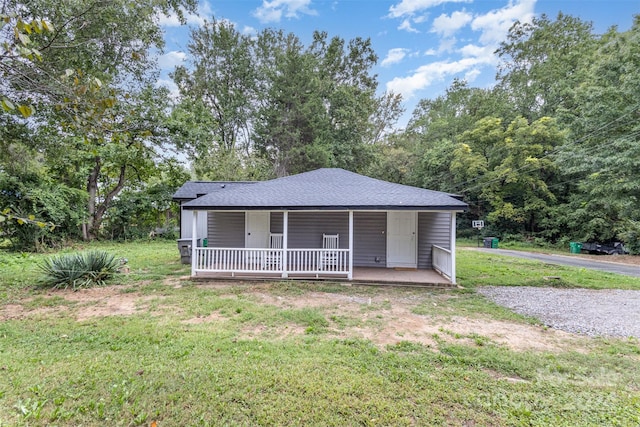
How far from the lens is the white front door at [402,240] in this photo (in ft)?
29.3

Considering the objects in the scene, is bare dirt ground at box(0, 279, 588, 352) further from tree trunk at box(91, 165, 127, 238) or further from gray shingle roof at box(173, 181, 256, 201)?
tree trunk at box(91, 165, 127, 238)

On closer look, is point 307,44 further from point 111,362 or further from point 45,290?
point 111,362

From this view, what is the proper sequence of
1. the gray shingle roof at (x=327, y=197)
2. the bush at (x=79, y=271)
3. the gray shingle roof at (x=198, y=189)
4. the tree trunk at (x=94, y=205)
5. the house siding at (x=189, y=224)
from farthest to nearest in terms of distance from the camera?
the tree trunk at (x=94, y=205) → the gray shingle roof at (x=198, y=189) → the house siding at (x=189, y=224) → the gray shingle roof at (x=327, y=197) → the bush at (x=79, y=271)

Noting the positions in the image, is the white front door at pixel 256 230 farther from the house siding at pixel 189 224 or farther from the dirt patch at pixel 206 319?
the dirt patch at pixel 206 319

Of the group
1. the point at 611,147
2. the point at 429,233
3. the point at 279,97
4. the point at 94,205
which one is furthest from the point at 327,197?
the point at 279,97

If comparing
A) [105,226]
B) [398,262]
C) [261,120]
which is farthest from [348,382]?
[261,120]

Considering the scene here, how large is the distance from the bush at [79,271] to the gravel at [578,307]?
356 inches

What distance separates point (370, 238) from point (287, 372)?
6.46 metres

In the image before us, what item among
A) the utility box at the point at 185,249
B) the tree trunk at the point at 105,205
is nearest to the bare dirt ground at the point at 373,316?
the utility box at the point at 185,249

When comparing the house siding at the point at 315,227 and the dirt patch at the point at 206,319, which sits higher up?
the house siding at the point at 315,227

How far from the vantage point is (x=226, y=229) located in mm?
9367

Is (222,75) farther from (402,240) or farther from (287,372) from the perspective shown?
(287,372)

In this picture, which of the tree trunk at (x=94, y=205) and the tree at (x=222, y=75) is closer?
the tree trunk at (x=94, y=205)

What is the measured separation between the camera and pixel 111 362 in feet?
10.5
